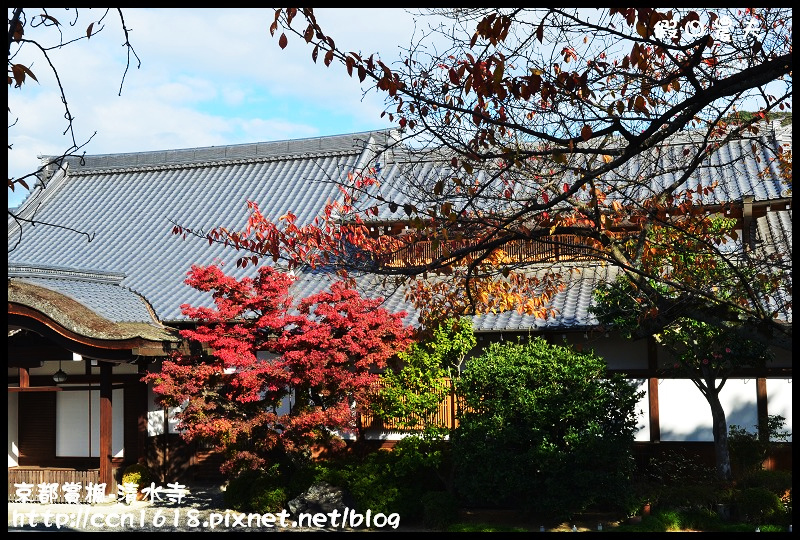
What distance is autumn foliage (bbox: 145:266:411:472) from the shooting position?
12.4 meters

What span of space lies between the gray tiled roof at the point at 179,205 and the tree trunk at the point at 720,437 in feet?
10.2

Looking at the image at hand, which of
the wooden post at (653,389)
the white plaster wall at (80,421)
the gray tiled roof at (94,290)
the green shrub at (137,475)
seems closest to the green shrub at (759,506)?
the wooden post at (653,389)

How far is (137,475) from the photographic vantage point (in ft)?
47.1

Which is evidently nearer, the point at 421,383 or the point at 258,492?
the point at 258,492

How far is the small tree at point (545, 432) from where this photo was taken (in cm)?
1066

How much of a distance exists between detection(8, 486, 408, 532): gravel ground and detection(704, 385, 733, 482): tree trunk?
4.47 m

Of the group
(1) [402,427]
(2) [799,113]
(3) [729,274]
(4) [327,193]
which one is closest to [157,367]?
(1) [402,427]

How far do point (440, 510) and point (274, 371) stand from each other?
313cm

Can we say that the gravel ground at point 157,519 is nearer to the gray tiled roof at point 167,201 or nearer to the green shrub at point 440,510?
the green shrub at point 440,510

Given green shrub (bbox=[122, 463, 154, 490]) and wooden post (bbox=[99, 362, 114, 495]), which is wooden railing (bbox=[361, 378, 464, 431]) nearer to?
green shrub (bbox=[122, 463, 154, 490])

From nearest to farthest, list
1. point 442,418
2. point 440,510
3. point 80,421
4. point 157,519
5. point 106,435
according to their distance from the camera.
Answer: point 440,510 → point 157,519 → point 442,418 → point 106,435 → point 80,421

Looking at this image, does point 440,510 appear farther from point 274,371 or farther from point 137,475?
point 137,475

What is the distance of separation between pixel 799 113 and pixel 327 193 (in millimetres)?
16229

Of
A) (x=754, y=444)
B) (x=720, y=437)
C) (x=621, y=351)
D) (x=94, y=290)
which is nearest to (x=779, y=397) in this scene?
(x=754, y=444)
